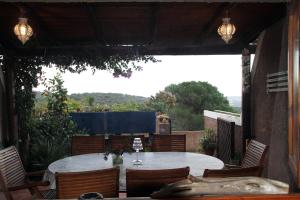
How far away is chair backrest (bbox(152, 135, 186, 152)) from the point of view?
461 cm

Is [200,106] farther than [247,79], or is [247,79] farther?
[200,106]

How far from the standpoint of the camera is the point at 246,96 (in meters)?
5.86

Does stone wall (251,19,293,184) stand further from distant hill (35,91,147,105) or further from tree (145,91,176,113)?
distant hill (35,91,147,105)

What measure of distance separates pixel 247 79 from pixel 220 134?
171cm

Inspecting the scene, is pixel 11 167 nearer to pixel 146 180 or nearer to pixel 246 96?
pixel 146 180

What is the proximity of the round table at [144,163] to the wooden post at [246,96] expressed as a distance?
84.6 inches

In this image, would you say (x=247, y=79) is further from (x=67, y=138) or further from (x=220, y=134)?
(x=67, y=138)

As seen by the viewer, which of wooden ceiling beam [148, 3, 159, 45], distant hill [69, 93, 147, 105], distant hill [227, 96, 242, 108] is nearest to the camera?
wooden ceiling beam [148, 3, 159, 45]

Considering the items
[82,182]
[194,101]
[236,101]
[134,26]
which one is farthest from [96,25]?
[194,101]

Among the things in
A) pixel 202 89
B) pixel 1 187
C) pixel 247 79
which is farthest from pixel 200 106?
pixel 1 187

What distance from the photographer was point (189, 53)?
5898 mm

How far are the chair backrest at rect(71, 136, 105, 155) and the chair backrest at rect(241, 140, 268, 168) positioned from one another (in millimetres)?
1964

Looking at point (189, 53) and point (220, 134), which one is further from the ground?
point (189, 53)

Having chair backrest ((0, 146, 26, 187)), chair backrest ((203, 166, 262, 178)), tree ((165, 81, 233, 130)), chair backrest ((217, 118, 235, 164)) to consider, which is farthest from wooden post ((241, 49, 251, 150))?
tree ((165, 81, 233, 130))
